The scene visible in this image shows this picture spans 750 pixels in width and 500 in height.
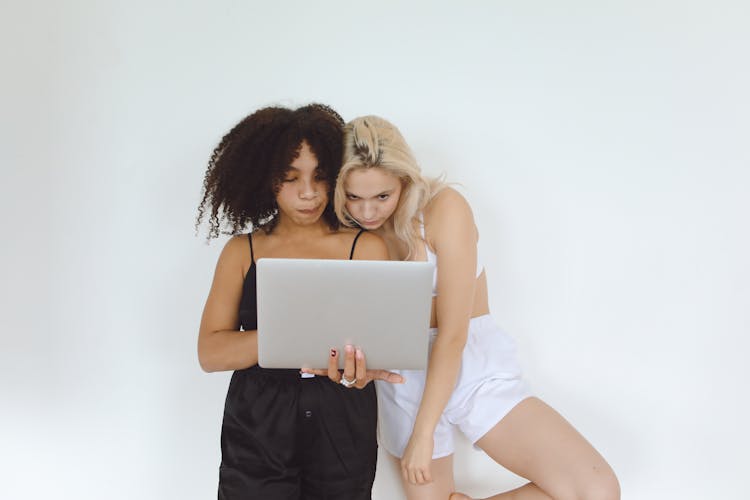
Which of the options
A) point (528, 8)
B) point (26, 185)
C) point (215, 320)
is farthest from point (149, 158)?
point (528, 8)

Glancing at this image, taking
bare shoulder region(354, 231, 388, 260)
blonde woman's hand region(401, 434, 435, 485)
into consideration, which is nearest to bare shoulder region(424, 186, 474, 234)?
bare shoulder region(354, 231, 388, 260)

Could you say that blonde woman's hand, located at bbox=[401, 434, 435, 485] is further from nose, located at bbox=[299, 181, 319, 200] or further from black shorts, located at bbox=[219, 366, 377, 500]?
nose, located at bbox=[299, 181, 319, 200]

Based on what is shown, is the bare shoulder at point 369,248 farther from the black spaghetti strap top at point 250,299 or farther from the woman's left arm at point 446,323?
the woman's left arm at point 446,323

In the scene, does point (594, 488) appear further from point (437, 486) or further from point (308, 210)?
point (308, 210)

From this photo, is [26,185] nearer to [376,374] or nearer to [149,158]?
[149,158]

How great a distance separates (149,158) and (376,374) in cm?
101

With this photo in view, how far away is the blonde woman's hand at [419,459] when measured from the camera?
1.48m

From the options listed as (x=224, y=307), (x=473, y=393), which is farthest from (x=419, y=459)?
(x=224, y=307)

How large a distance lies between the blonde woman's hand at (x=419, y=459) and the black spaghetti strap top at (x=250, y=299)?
1.54ft

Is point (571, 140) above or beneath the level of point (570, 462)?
above

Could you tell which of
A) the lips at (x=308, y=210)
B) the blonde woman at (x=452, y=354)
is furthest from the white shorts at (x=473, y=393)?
the lips at (x=308, y=210)

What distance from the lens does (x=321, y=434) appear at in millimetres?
1436


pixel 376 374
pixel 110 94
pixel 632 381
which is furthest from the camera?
pixel 632 381

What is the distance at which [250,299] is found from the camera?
145 cm
